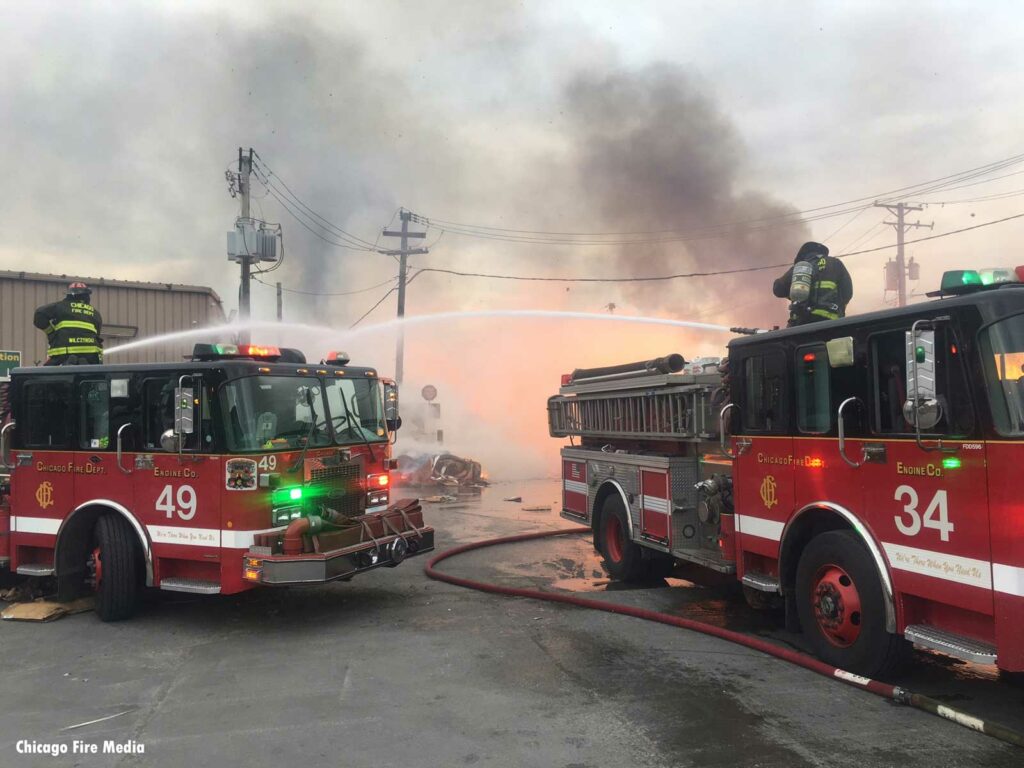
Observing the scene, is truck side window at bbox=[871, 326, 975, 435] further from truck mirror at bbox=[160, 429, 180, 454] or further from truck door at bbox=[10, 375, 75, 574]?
truck door at bbox=[10, 375, 75, 574]

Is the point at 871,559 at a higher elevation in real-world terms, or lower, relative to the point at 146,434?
lower

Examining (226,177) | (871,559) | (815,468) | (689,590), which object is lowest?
(689,590)

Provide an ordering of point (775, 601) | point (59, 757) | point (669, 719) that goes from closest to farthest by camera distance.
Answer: point (59, 757), point (669, 719), point (775, 601)

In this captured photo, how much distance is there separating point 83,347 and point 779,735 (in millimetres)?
7225

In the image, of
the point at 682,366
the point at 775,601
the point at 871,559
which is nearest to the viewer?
the point at 871,559

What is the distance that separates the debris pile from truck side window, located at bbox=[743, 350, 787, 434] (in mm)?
12542

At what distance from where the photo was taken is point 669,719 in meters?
4.08

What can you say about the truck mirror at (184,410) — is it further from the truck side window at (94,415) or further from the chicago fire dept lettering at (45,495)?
the chicago fire dept lettering at (45,495)

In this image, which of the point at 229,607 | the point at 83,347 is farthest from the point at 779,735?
the point at 83,347

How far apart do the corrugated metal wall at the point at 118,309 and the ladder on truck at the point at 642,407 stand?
11.8 metres

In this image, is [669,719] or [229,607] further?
[229,607]

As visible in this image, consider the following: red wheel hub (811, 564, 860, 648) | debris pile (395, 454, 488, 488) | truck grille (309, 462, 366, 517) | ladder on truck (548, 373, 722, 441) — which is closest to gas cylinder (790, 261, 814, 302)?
ladder on truck (548, 373, 722, 441)

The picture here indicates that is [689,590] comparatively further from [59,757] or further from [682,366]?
[59,757]

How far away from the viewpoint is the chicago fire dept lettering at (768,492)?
5.31 metres
